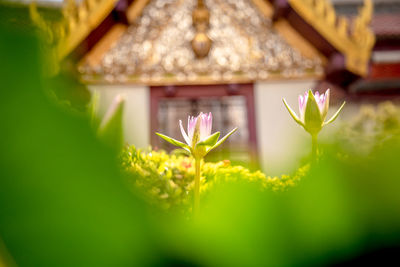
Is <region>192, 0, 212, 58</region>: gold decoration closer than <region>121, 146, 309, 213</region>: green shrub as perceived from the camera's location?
No

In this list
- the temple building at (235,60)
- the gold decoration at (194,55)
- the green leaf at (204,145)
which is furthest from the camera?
the gold decoration at (194,55)

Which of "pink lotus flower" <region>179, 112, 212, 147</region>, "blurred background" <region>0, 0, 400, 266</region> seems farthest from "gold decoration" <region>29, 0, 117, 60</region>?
"blurred background" <region>0, 0, 400, 266</region>

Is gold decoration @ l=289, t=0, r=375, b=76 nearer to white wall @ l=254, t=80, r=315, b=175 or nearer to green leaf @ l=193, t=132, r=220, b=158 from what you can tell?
white wall @ l=254, t=80, r=315, b=175

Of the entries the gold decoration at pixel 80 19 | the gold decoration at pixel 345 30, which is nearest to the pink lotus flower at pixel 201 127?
the gold decoration at pixel 80 19

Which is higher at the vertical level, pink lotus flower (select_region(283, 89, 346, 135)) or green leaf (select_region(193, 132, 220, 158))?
pink lotus flower (select_region(283, 89, 346, 135))

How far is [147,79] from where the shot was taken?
435 cm

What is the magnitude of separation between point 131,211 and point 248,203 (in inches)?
2.1

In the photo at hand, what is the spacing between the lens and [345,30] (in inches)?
163

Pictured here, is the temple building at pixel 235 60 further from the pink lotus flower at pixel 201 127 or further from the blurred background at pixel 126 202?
the blurred background at pixel 126 202

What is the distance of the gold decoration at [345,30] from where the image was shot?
3996 millimetres

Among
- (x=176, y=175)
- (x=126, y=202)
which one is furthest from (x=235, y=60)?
(x=126, y=202)

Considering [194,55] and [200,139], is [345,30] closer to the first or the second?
[194,55]

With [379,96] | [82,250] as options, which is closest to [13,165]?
[82,250]

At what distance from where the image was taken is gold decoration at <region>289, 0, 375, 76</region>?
3996 millimetres
